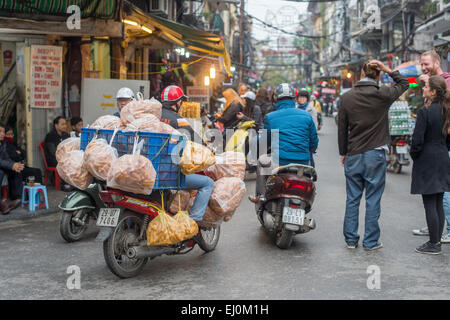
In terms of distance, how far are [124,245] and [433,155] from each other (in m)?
3.56

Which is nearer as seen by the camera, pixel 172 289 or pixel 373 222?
pixel 172 289

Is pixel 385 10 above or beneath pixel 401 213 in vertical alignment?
above

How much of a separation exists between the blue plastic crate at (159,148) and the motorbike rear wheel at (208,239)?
1.01 m

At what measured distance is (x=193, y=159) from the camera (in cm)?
485

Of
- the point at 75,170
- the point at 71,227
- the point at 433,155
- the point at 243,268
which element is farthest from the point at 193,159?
the point at 433,155

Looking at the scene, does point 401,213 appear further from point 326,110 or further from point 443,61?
point 326,110

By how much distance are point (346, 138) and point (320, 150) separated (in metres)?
12.4

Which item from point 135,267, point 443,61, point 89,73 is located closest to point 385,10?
point 443,61

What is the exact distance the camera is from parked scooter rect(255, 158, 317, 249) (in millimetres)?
5996

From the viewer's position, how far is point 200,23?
24.2 metres

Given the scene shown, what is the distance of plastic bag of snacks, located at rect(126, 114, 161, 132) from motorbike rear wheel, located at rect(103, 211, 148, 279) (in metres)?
0.77

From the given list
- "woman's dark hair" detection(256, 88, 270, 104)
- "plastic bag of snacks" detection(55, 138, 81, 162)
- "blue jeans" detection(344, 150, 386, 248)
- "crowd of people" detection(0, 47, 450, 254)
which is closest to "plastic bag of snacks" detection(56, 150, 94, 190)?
"plastic bag of snacks" detection(55, 138, 81, 162)

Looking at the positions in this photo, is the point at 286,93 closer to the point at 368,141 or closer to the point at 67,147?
the point at 368,141
